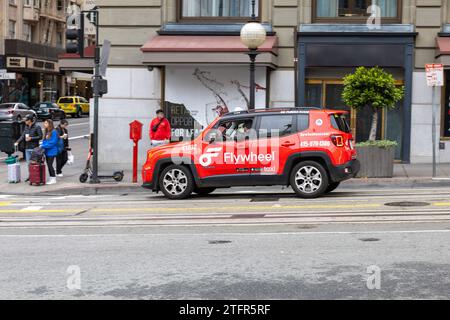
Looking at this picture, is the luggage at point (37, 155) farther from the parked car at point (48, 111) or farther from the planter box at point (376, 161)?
the parked car at point (48, 111)

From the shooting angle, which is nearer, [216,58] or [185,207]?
[185,207]

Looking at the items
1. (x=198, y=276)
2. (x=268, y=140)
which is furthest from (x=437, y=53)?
(x=198, y=276)

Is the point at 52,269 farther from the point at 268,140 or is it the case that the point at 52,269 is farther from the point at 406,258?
the point at 268,140

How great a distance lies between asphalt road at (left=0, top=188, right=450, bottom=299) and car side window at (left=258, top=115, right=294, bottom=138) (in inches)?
51.6

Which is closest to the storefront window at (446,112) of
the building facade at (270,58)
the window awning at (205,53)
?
the building facade at (270,58)

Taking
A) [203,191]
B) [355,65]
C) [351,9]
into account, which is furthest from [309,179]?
[351,9]

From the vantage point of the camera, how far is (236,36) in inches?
864

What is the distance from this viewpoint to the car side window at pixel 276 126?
14188 mm

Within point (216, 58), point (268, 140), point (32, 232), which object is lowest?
point (32, 232)

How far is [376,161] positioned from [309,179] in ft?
13.4

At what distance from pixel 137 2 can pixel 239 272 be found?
16.3 meters

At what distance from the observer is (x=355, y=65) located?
2134 centimetres

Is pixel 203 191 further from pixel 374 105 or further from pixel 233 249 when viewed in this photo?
pixel 233 249

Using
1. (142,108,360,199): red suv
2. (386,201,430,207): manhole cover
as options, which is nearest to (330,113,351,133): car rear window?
(142,108,360,199): red suv
